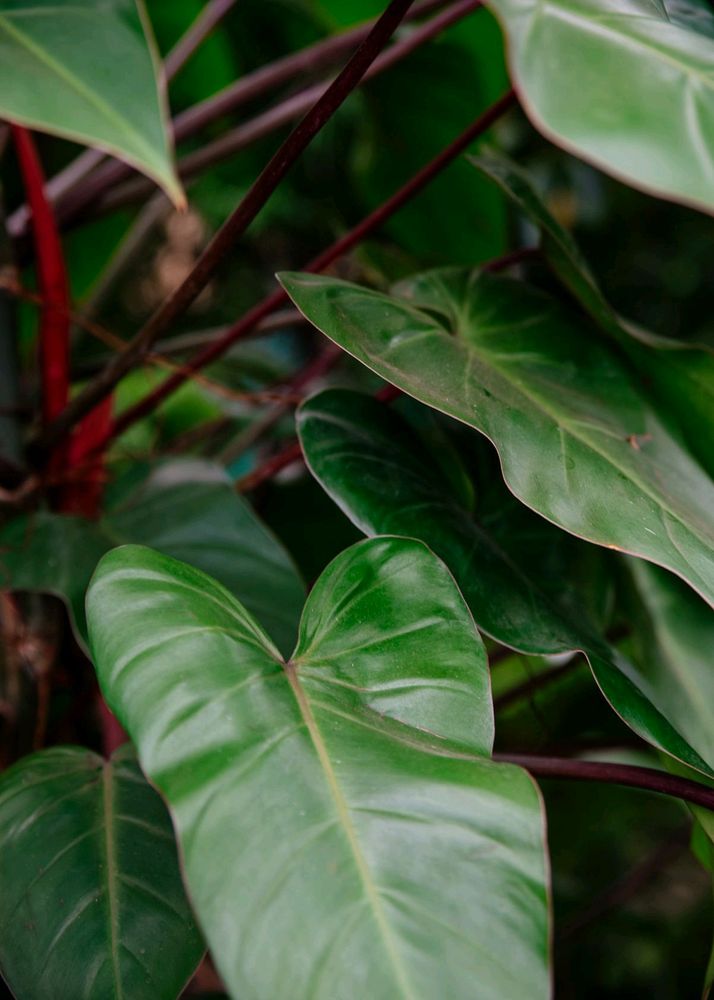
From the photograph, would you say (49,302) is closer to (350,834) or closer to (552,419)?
(552,419)

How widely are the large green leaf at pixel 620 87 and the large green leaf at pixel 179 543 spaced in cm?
36

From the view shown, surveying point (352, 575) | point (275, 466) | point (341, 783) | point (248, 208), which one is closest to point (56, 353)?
point (275, 466)

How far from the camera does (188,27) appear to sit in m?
1.23

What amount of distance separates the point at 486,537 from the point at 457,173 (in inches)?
25.6

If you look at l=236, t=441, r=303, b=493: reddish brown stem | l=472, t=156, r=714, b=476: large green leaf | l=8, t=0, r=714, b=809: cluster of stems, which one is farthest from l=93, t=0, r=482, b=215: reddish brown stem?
l=236, t=441, r=303, b=493: reddish brown stem

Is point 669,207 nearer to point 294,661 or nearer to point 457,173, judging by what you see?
point 457,173

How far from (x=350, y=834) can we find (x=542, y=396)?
319 millimetres

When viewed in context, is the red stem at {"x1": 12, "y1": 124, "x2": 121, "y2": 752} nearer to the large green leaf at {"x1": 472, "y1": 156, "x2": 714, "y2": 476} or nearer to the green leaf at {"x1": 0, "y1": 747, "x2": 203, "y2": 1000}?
the green leaf at {"x1": 0, "y1": 747, "x2": 203, "y2": 1000}

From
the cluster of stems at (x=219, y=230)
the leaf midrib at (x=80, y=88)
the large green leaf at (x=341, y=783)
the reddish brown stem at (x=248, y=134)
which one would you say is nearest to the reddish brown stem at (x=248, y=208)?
the cluster of stems at (x=219, y=230)

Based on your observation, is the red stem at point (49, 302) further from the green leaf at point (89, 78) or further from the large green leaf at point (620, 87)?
the large green leaf at point (620, 87)

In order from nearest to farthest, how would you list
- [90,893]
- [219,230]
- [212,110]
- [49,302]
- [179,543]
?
[90,893], [219,230], [179,543], [49,302], [212,110]

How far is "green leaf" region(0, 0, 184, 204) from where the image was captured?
0.39m

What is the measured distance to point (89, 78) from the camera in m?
0.42

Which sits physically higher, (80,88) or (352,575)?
(80,88)
